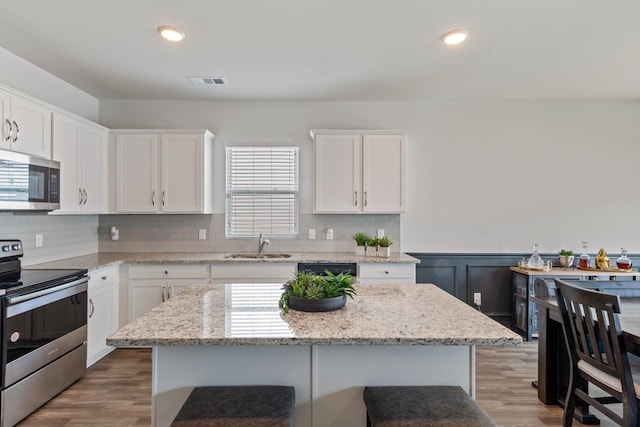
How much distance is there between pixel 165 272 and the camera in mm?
3605

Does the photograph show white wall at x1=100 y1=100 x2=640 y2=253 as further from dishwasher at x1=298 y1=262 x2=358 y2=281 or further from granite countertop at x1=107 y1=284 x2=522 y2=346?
granite countertop at x1=107 y1=284 x2=522 y2=346

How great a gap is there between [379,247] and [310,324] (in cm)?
247

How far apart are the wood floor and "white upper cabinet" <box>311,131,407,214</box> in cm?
181

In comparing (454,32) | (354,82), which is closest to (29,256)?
(354,82)

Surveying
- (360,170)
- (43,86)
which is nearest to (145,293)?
(43,86)

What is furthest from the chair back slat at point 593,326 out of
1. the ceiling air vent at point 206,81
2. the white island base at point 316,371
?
the ceiling air vent at point 206,81

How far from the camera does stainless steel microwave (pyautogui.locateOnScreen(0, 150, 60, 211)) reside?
249 cm

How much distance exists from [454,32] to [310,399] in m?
2.59

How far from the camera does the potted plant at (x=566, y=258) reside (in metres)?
4.05

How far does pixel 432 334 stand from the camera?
140 cm

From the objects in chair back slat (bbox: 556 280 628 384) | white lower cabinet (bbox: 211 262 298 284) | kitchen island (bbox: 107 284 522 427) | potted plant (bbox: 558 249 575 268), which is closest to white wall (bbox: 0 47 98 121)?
white lower cabinet (bbox: 211 262 298 284)

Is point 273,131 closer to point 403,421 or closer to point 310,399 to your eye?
point 310,399

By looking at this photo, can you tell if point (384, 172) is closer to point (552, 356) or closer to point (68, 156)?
point (552, 356)

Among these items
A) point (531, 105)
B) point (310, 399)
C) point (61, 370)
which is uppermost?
point (531, 105)
